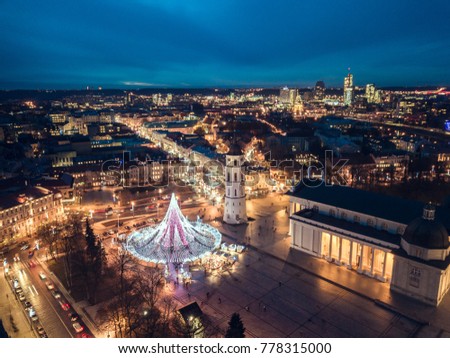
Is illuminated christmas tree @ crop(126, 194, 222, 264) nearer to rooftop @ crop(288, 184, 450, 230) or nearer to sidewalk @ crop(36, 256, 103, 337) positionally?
sidewalk @ crop(36, 256, 103, 337)

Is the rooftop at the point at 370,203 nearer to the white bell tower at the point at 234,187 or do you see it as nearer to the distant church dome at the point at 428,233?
the distant church dome at the point at 428,233

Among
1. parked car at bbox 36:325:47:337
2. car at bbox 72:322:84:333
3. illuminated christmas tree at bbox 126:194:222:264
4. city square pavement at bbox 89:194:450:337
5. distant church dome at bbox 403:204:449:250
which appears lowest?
parked car at bbox 36:325:47:337

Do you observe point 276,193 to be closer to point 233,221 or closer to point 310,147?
point 233,221

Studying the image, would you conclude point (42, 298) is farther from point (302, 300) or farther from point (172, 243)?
point (302, 300)

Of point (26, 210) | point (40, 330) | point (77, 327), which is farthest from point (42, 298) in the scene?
point (26, 210)

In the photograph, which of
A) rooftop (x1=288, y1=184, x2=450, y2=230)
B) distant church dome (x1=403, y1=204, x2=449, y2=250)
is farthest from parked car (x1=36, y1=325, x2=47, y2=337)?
distant church dome (x1=403, y1=204, x2=449, y2=250)
